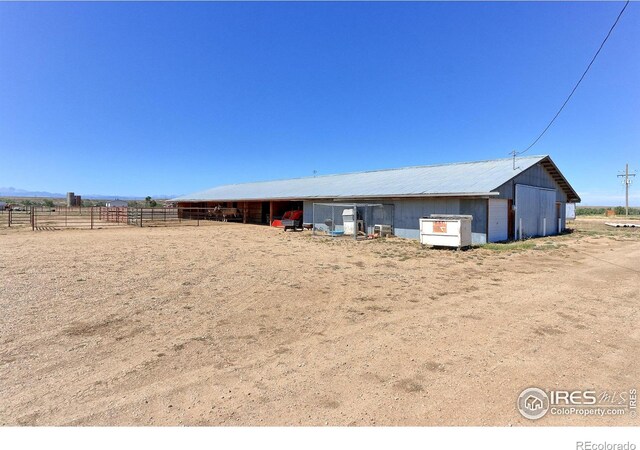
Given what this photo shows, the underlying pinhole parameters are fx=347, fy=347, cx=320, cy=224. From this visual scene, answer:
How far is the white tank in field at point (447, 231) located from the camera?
14.6 metres

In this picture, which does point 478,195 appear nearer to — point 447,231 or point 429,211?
point 447,231

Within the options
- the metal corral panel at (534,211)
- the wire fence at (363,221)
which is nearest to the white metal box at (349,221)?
the wire fence at (363,221)

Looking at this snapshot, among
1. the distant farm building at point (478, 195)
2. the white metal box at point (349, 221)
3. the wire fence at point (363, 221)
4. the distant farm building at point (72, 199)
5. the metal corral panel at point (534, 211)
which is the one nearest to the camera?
the distant farm building at point (478, 195)

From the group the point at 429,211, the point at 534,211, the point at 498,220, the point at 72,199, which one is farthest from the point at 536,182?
the point at 72,199

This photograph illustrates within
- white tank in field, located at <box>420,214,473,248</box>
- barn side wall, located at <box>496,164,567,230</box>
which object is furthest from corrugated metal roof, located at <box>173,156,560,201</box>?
white tank in field, located at <box>420,214,473,248</box>

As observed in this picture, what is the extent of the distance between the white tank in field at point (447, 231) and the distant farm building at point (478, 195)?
205cm

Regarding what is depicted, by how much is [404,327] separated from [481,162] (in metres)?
20.8

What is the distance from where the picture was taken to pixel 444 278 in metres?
9.12

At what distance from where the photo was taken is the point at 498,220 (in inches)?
704

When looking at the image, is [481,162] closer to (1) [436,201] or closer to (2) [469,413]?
(1) [436,201]

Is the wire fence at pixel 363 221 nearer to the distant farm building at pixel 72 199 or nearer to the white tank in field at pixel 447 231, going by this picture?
the white tank in field at pixel 447 231

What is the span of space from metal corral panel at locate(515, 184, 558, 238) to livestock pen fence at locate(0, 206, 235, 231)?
21.9m

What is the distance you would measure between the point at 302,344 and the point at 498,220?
16.3m
